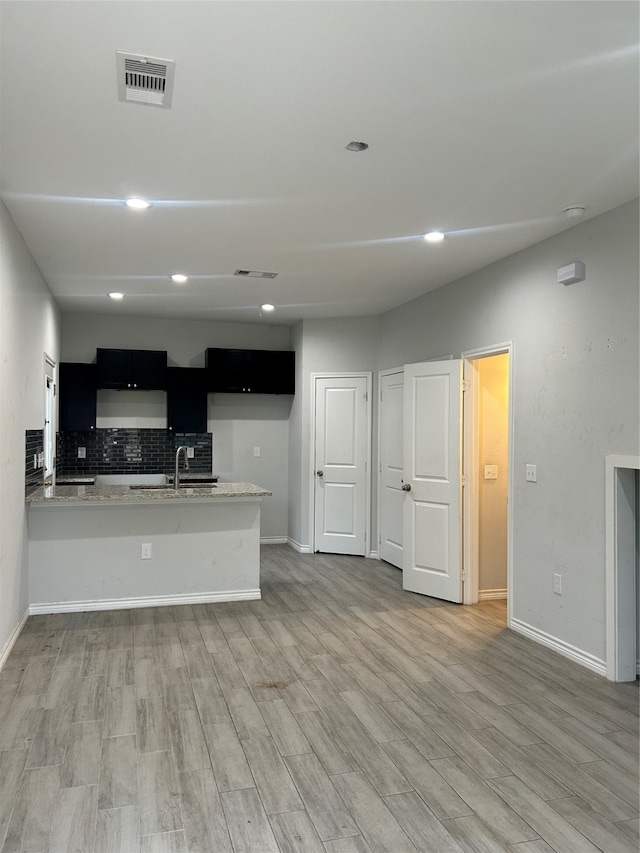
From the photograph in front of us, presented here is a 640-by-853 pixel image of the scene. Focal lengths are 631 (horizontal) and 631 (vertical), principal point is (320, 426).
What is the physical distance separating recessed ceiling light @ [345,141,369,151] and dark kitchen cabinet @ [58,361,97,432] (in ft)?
16.0

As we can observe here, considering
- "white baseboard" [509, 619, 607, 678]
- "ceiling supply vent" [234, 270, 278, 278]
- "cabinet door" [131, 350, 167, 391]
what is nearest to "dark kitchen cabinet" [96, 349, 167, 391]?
"cabinet door" [131, 350, 167, 391]

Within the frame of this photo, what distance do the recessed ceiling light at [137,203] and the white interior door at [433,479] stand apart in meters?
2.76

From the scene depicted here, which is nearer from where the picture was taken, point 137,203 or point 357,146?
point 357,146

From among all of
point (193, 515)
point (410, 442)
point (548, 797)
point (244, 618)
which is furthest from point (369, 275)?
point (548, 797)

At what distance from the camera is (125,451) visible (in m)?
7.29

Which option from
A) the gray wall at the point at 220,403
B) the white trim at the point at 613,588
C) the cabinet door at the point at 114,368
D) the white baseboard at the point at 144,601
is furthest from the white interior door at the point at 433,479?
the cabinet door at the point at 114,368

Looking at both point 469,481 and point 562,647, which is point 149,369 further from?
point 562,647

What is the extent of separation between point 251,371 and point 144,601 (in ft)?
10.6

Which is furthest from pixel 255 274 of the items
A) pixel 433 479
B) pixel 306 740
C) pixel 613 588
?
pixel 306 740

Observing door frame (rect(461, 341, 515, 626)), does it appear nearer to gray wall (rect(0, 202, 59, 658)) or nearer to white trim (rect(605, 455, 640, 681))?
white trim (rect(605, 455, 640, 681))

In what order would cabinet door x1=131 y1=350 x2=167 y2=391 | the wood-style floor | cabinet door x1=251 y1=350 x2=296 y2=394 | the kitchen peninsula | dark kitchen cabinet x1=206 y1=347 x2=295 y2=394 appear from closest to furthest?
the wood-style floor → the kitchen peninsula → cabinet door x1=131 y1=350 x2=167 y2=391 → dark kitchen cabinet x1=206 y1=347 x2=295 y2=394 → cabinet door x1=251 y1=350 x2=296 y2=394

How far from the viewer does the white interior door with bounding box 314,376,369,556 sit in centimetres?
713

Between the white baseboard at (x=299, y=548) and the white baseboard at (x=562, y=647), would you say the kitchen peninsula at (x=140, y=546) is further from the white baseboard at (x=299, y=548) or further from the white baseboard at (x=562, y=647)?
the white baseboard at (x=562, y=647)

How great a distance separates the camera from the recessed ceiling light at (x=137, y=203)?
3.58 m
